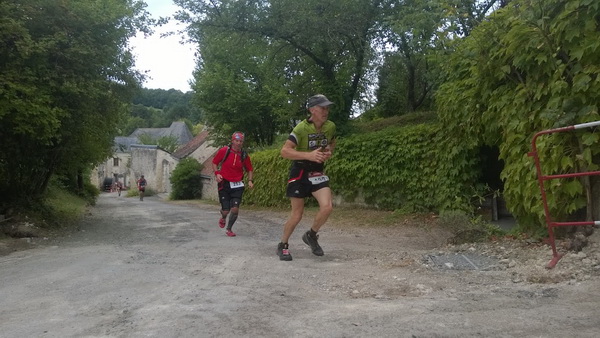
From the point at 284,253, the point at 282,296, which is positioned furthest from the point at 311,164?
the point at 282,296

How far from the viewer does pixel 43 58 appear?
948 centimetres

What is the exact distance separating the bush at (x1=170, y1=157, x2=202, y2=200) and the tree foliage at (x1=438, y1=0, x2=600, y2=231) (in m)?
32.9

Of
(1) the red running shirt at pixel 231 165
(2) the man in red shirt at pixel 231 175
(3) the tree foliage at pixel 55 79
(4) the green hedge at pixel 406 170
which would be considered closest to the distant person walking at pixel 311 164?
(2) the man in red shirt at pixel 231 175

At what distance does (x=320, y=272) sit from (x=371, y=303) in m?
1.35

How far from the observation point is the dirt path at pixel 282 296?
11.3ft

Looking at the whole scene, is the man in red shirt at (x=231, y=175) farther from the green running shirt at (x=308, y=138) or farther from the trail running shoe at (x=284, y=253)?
the green running shirt at (x=308, y=138)

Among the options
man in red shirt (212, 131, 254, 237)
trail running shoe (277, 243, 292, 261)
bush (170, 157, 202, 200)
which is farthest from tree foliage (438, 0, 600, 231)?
bush (170, 157, 202, 200)

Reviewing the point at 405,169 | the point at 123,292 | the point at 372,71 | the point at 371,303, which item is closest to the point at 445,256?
the point at 371,303

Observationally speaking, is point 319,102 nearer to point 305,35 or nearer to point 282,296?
point 282,296

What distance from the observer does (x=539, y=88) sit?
19.6ft

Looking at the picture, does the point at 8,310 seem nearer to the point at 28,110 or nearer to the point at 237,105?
the point at 28,110

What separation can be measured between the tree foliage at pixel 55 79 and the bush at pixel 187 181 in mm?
25830

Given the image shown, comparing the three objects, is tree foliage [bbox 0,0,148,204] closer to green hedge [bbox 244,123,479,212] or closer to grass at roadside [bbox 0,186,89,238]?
grass at roadside [bbox 0,186,89,238]

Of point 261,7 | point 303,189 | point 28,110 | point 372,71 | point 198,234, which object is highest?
point 261,7
